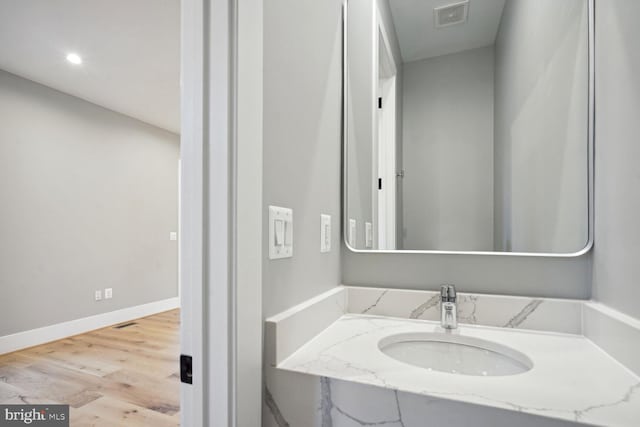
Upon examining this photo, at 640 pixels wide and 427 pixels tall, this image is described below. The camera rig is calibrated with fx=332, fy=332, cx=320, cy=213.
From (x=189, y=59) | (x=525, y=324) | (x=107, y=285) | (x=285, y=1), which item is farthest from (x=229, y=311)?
(x=107, y=285)

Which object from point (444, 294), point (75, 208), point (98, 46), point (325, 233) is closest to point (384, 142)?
point (325, 233)

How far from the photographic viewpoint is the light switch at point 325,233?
104 centimetres

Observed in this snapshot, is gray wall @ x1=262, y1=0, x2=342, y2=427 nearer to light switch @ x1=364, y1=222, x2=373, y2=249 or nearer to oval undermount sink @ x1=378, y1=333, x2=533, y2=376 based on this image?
light switch @ x1=364, y1=222, x2=373, y2=249

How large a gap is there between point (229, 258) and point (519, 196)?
0.94 meters

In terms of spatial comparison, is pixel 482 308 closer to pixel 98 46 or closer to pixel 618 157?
pixel 618 157

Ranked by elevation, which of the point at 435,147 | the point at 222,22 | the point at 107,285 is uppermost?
the point at 222,22

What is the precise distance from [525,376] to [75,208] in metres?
3.95

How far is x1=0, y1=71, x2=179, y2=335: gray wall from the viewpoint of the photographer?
2.87 m

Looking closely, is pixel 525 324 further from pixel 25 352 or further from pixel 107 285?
pixel 107 285

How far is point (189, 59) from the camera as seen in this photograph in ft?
2.09

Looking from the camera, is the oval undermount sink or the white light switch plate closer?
the white light switch plate

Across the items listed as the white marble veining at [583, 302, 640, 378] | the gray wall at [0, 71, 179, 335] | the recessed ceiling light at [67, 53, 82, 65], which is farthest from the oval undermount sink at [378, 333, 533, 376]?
the gray wall at [0, 71, 179, 335]

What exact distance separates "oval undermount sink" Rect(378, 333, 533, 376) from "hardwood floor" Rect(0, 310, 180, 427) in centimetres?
146

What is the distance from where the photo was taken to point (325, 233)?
1.06 metres
